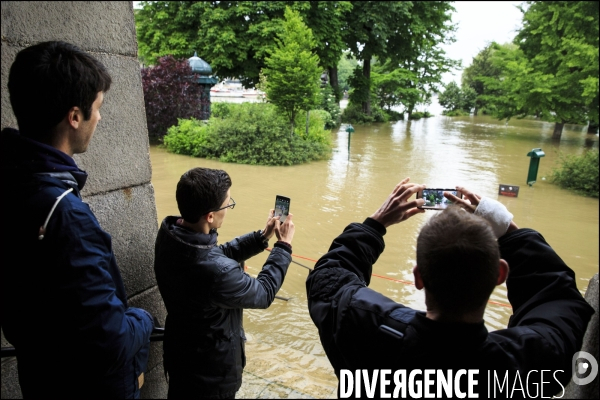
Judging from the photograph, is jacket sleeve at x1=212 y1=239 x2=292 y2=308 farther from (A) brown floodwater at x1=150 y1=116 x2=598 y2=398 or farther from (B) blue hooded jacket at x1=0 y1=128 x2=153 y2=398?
(A) brown floodwater at x1=150 y1=116 x2=598 y2=398

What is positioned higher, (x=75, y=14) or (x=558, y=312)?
(x=75, y=14)

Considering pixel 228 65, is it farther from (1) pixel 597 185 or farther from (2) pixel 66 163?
(2) pixel 66 163

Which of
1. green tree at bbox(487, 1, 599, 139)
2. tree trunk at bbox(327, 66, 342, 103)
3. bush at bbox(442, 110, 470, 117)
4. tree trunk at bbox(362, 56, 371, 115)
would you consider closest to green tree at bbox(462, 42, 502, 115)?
bush at bbox(442, 110, 470, 117)

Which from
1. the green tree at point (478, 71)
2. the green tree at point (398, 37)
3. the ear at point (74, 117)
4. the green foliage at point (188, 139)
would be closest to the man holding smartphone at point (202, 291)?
the ear at point (74, 117)

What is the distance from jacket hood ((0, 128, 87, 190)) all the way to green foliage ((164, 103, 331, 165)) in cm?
1006

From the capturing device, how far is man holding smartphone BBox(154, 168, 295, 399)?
5.24 feet

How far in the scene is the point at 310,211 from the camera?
7566mm

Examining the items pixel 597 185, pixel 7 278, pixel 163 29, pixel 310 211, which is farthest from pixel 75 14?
pixel 163 29

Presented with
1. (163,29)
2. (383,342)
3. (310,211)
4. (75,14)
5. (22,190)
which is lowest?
→ (310,211)

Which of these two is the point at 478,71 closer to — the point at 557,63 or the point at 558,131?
the point at 558,131

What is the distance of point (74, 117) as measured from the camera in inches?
46.8

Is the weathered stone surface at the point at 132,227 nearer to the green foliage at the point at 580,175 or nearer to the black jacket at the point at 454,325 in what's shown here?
the black jacket at the point at 454,325

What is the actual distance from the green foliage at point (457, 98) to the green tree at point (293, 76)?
2041 cm

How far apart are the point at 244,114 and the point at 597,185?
8.76 meters
